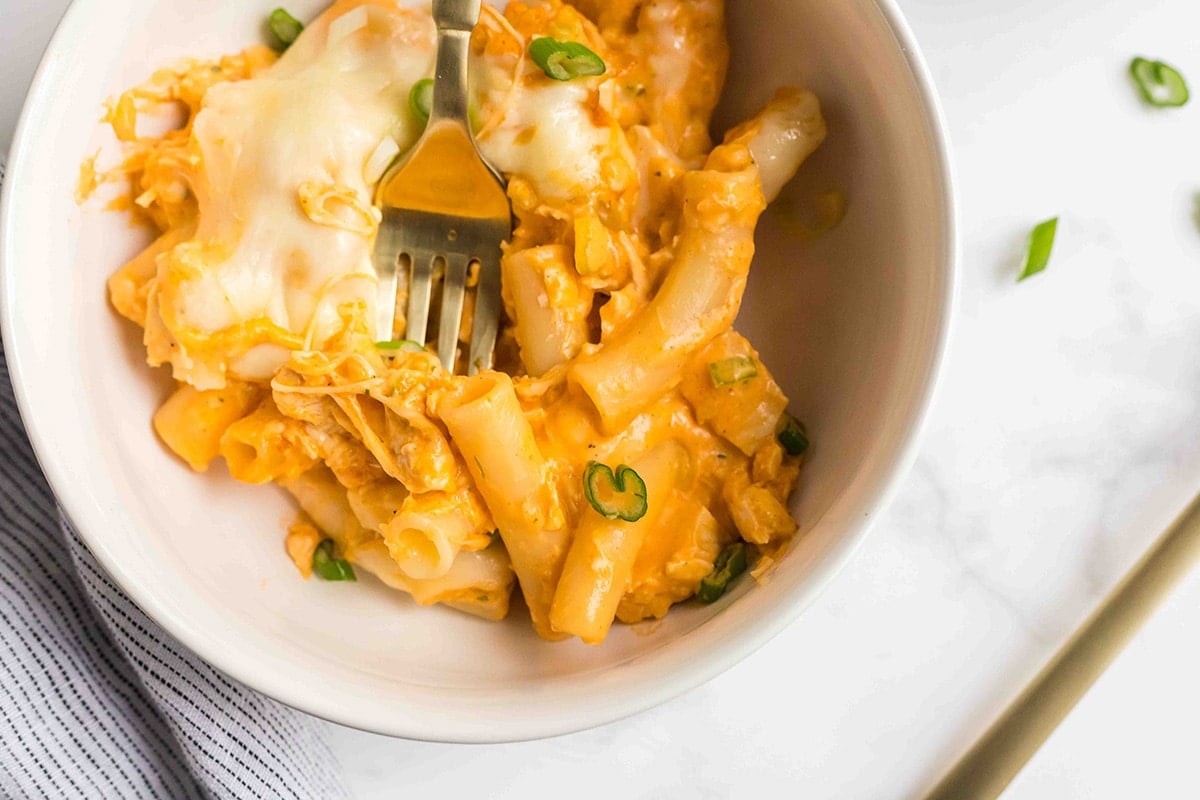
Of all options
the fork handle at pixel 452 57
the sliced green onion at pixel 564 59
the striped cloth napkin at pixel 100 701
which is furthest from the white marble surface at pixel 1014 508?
the fork handle at pixel 452 57

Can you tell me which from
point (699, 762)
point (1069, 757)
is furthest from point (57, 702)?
point (1069, 757)

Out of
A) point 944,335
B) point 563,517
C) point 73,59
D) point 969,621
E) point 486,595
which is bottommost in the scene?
point 969,621

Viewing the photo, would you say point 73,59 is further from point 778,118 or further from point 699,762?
point 699,762

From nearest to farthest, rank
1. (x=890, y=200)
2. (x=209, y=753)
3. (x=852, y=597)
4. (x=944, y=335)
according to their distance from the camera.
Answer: (x=944, y=335)
(x=890, y=200)
(x=209, y=753)
(x=852, y=597)

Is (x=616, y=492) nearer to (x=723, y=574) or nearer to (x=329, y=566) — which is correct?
(x=723, y=574)

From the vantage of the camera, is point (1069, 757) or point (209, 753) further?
point (1069, 757)

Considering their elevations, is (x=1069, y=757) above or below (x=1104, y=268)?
below
